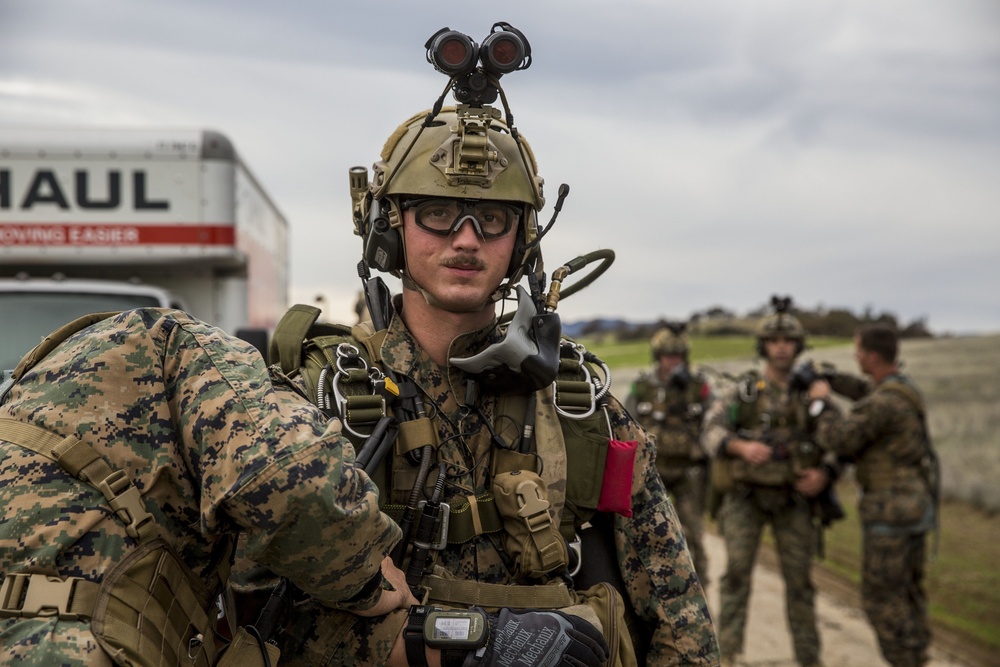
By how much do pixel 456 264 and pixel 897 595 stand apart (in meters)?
5.46

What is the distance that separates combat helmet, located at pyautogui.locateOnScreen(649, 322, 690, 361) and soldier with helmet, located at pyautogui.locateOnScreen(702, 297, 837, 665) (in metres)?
1.43

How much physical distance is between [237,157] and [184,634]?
592cm

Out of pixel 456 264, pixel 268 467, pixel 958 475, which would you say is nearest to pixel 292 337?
pixel 456 264

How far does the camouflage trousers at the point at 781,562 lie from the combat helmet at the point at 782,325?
4.00 feet

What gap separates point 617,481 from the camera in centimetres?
275

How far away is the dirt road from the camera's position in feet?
24.2

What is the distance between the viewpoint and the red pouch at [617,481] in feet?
9.01

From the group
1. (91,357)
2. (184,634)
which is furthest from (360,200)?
(184,634)

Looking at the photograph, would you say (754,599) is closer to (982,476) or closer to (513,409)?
(982,476)

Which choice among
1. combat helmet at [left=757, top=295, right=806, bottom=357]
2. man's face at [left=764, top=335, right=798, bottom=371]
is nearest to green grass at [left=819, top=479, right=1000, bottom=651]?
man's face at [left=764, top=335, right=798, bottom=371]

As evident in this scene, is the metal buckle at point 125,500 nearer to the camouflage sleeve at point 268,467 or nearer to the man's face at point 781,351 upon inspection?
the camouflage sleeve at point 268,467

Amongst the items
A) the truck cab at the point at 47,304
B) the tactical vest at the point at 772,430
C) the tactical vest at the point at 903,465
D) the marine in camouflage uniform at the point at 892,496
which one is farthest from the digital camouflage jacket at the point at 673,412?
the truck cab at the point at 47,304

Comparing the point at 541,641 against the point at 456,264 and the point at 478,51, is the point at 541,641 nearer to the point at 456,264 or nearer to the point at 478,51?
the point at 456,264

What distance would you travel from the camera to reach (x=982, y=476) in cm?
1237
